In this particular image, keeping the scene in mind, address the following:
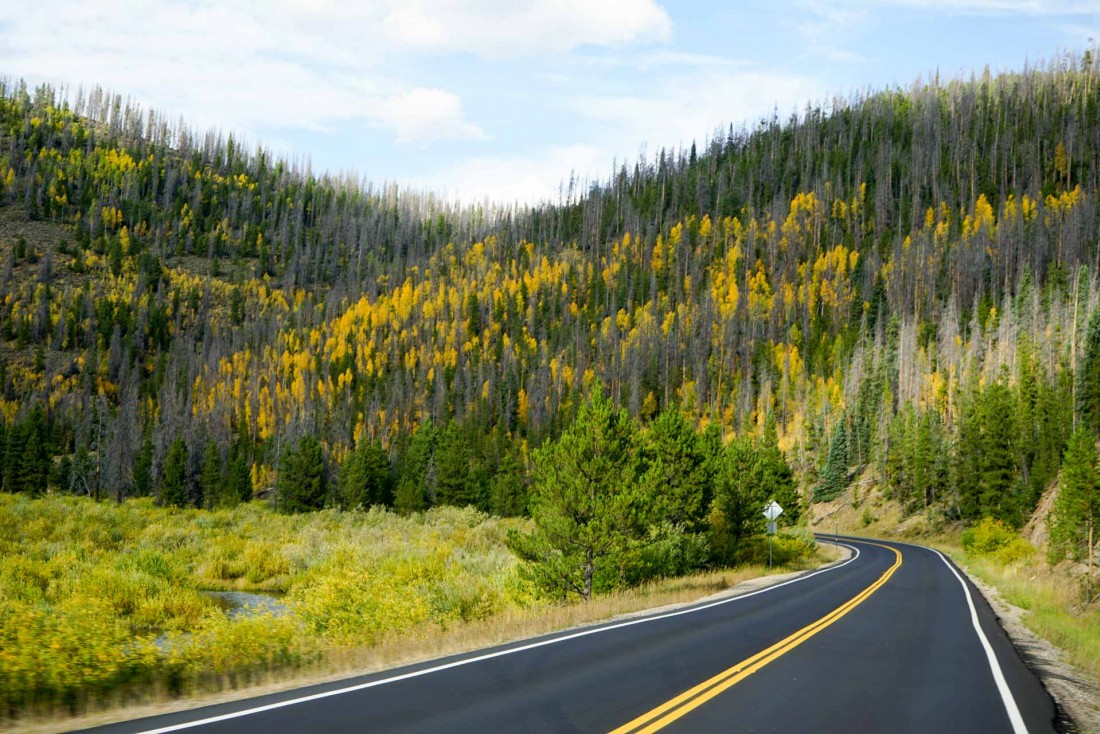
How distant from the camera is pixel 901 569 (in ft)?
114

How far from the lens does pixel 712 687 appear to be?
9.18 metres

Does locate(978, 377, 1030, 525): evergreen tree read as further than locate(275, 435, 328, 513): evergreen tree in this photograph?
No

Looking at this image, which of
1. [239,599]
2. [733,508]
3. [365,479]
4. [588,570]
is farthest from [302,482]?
[588,570]

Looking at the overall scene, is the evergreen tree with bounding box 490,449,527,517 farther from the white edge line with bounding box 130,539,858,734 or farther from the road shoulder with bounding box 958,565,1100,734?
the road shoulder with bounding box 958,565,1100,734

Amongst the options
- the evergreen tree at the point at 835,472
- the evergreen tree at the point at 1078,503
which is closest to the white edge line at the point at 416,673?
the evergreen tree at the point at 1078,503

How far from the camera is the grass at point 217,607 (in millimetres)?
8945

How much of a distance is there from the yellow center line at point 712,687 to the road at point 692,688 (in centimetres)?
2

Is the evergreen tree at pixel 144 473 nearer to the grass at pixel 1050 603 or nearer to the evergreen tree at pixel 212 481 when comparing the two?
the evergreen tree at pixel 212 481

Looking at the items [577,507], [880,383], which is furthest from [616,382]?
[577,507]

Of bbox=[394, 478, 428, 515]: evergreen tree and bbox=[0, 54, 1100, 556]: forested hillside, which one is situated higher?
bbox=[0, 54, 1100, 556]: forested hillside

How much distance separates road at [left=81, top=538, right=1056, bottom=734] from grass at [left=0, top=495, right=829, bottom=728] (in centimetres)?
141

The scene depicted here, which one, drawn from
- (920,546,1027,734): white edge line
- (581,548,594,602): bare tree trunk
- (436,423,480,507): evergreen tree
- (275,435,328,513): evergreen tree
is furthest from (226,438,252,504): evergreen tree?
(920,546,1027,734): white edge line

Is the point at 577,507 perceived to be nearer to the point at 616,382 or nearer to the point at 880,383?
the point at 880,383

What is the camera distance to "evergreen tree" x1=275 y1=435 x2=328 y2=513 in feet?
255
